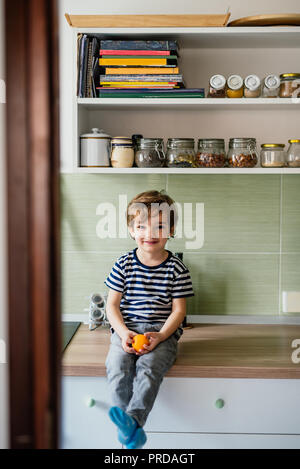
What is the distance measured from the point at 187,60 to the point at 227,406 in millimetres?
1284

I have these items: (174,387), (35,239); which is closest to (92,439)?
(174,387)

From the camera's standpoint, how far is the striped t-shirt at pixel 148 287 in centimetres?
181

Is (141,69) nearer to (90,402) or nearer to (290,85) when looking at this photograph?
(290,85)

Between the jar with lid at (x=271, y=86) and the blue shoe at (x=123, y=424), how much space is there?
3.83 feet

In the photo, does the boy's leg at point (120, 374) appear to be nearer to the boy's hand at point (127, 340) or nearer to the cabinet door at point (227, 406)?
the boy's hand at point (127, 340)

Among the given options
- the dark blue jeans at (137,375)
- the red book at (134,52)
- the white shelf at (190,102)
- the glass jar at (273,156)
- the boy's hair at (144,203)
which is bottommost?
the dark blue jeans at (137,375)

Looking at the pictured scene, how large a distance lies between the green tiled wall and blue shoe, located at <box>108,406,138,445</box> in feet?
2.47

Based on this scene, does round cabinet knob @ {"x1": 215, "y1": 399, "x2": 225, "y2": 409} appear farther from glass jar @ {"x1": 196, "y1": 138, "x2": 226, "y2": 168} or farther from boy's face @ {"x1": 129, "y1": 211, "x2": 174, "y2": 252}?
glass jar @ {"x1": 196, "y1": 138, "x2": 226, "y2": 168}

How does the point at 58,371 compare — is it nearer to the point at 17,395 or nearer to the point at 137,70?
the point at 17,395

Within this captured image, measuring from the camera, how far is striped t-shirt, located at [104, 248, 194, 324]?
5.94 feet

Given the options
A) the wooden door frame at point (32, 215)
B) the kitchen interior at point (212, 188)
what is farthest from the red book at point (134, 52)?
the wooden door frame at point (32, 215)

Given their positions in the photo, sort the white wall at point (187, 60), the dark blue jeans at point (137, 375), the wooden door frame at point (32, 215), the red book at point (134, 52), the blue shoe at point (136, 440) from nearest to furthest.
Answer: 1. the wooden door frame at point (32, 215)
2. the blue shoe at point (136, 440)
3. the dark blue jeans at point (137, 375)
4. the red book at point (134, 52)
5. the white wall at point (187, 60)

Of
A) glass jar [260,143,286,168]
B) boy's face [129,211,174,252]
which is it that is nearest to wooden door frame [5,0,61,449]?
boy's face [129,211,174,252]

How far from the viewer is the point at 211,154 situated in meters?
1.82
